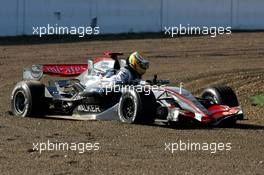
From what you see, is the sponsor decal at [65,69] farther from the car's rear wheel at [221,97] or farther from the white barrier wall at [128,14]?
the white barrier wall at [128,14]

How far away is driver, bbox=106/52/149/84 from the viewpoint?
14.2m

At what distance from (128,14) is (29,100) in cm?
2847

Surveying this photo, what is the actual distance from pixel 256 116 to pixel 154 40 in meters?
21.3

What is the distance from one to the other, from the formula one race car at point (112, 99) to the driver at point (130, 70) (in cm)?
12

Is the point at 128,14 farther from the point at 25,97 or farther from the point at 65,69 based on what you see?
the point at 25,97

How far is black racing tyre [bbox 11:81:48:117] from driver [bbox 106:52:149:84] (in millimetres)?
1419

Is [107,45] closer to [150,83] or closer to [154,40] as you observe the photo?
[154,40]

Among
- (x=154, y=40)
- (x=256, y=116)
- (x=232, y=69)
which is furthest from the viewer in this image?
(x=154, y=40)

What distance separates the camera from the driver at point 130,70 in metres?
14.2

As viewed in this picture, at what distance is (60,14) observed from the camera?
40000 millimetres

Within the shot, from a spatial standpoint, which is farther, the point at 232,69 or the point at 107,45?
the point at 107,45

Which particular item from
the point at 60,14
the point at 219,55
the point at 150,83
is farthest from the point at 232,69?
the point at 60,14

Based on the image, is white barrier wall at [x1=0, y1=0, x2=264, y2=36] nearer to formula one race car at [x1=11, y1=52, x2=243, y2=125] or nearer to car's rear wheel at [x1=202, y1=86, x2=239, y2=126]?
formula one race car at [x1=11, y1=52, x2=243, y2=125]

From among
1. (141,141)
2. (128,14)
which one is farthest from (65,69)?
(128,14)
